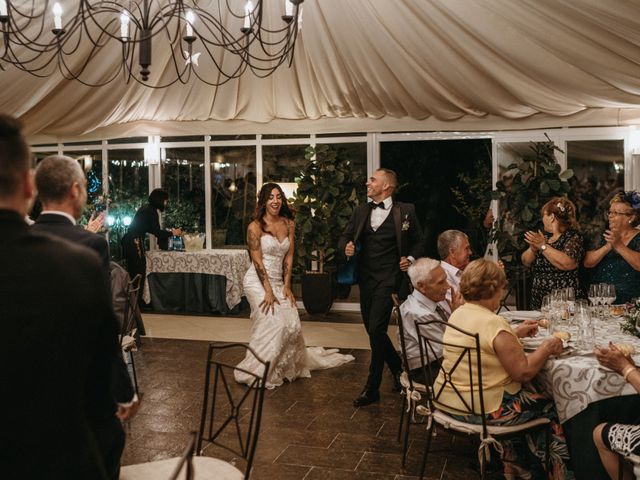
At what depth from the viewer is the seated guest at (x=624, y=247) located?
4559mm

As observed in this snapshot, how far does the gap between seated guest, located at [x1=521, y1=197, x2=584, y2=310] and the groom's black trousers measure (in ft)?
3.62

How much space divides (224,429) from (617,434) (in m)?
2.65

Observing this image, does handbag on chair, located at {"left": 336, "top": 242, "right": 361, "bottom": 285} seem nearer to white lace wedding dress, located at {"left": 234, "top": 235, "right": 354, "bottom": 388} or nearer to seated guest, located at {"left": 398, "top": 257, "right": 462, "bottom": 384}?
white lace wedding dress, located at {"left": 234, "top": 235, "right": 354, "bottom": 388}

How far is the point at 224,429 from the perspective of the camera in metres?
4.46

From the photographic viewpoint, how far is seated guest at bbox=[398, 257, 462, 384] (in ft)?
12.8

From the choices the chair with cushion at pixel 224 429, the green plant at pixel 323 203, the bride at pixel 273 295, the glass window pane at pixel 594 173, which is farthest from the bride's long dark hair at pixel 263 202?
the glass window pane at pixel 594 173

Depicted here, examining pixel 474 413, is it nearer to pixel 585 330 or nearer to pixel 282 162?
pixel 585 330

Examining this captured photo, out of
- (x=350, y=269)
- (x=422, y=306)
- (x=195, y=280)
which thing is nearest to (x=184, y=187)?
(x=195, y=280)

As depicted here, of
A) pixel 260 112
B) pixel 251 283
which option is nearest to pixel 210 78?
pixel 260 112

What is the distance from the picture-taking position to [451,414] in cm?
324

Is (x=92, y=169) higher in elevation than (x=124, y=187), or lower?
higher

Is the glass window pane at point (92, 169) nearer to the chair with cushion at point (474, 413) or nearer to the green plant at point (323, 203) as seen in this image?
the green plant at point (323, 203)

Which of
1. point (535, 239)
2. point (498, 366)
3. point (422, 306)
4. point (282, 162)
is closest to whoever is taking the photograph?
point (498, 366)

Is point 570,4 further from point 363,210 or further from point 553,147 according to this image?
point 553,147
